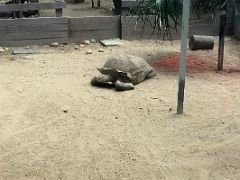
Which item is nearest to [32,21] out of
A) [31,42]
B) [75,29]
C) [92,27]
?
[31,42]

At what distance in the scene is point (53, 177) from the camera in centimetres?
367

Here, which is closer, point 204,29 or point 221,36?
point 221,36

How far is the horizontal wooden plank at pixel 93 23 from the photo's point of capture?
8.15 m

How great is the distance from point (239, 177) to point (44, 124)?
1.98 m

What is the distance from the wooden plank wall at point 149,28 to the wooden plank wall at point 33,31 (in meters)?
1.05

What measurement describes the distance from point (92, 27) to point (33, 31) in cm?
100

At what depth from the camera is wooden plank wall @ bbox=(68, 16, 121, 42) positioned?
8.16 metres

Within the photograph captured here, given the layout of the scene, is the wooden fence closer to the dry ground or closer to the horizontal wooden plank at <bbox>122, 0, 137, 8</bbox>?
the horizontal wooden plank at <bbox>122, 0, 137, 8</bbox>

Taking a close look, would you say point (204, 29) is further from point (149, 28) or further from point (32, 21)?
point (32, 21)

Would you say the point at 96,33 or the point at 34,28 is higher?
the point at 34,28

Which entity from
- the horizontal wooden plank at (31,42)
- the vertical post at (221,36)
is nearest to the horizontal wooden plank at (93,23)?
the horizontal wooden plank at (31,42)

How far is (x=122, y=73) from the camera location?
586 cm

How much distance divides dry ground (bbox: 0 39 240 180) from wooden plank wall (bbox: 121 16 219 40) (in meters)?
1.64

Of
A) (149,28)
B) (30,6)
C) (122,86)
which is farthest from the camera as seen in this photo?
(149,28)
